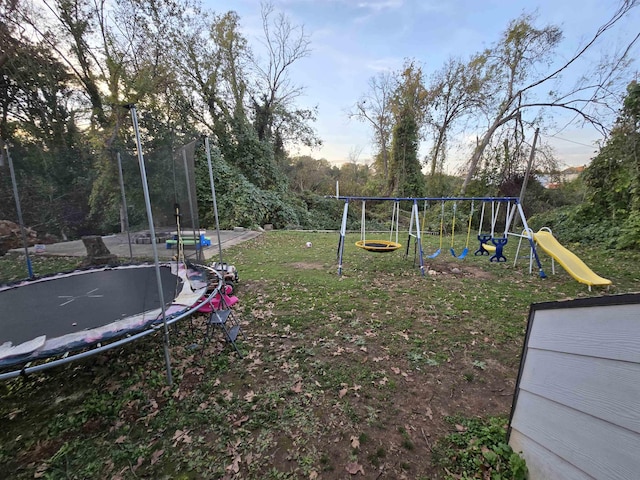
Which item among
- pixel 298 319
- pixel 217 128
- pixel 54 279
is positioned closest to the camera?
pixel 298 319

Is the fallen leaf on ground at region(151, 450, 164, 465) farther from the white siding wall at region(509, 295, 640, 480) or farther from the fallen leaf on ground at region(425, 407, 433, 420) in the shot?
the white siding wall at region(509, 295, 640, 480)

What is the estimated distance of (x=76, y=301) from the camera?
2.90 m

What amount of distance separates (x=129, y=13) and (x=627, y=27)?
14963 mm

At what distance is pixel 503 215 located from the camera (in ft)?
36.7

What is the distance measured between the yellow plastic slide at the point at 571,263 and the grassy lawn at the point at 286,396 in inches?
13.4

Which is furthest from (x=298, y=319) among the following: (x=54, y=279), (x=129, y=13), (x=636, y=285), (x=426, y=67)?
(x=426, y=67)

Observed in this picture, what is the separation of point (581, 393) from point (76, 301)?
13.4ft

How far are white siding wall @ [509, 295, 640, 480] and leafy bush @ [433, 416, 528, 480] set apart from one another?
12 centimetres

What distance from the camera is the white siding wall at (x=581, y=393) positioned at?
0.90m

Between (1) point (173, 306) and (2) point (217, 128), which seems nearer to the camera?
(1) point (173, 306)

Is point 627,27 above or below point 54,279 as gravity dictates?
above

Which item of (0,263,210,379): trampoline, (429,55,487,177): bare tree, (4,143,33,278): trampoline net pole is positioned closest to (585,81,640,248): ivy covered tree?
(429,55,487,177): bare tree

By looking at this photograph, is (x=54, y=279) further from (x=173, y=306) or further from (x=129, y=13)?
(x=129, y=13)

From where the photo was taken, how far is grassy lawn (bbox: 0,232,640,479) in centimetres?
158
